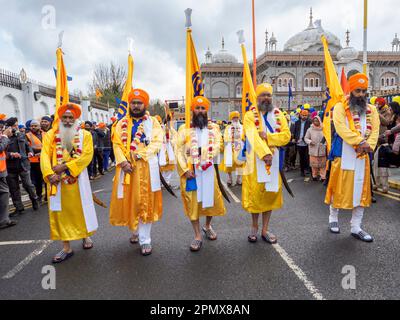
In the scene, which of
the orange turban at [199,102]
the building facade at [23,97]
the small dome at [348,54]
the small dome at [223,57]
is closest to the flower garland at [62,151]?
the orange turban at [199,102]

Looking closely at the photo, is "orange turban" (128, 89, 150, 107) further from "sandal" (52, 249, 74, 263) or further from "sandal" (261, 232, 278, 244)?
"sandal" (261, 232, 278, 244)

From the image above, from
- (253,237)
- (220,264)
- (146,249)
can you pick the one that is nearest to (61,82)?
(146,249)

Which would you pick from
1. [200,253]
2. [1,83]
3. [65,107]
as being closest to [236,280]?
[200,253]

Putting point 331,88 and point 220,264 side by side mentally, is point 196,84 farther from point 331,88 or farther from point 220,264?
point 331,88

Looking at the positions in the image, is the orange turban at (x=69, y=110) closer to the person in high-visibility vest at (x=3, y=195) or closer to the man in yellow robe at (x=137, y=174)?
the man in yellow robe at (x=137, y=174)

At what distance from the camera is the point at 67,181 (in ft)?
12.3

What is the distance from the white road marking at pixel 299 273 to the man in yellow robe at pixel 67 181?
95.8 inches

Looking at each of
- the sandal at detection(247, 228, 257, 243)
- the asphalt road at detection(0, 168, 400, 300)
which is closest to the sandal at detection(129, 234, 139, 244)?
the asphalt road at detection(0, 168, 400, 300)

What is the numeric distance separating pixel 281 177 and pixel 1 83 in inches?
550

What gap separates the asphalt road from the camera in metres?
2.95

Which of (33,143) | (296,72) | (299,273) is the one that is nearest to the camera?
(299,273)

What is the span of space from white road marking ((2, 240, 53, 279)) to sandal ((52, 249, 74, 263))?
0.36m

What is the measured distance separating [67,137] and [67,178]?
21.2 inches
